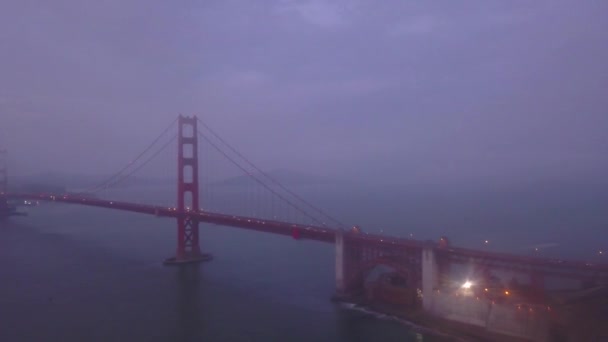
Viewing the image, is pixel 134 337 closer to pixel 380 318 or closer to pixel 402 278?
pixel 380 318

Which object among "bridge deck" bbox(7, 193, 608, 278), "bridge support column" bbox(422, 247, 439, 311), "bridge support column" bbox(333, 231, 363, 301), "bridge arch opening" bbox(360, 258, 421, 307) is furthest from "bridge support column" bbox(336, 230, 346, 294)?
"bridge support column" bbox(422, 247, 439, 311)

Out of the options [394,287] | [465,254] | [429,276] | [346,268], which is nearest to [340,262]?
[346,268]

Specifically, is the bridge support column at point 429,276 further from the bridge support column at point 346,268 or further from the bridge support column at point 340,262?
the bridge support column at point 340,262

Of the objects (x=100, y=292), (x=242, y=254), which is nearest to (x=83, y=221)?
(x=242, y=254)

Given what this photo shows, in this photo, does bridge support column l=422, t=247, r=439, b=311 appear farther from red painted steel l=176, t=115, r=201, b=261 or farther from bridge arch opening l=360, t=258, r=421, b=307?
red painted steel l=176, t=115, r=201, b=261

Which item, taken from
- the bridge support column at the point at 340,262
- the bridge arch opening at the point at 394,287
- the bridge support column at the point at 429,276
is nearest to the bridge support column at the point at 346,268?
the bridge support column at the point at 340,262

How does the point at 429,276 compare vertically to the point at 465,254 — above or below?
below

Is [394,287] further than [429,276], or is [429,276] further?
[394,287]

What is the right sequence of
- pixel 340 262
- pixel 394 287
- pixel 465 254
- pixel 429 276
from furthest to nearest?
pixel 340 262
pixel 394 287
pixel 429 276
pixel 465 254

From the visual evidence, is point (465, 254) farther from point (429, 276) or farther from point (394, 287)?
point (394, 287)
